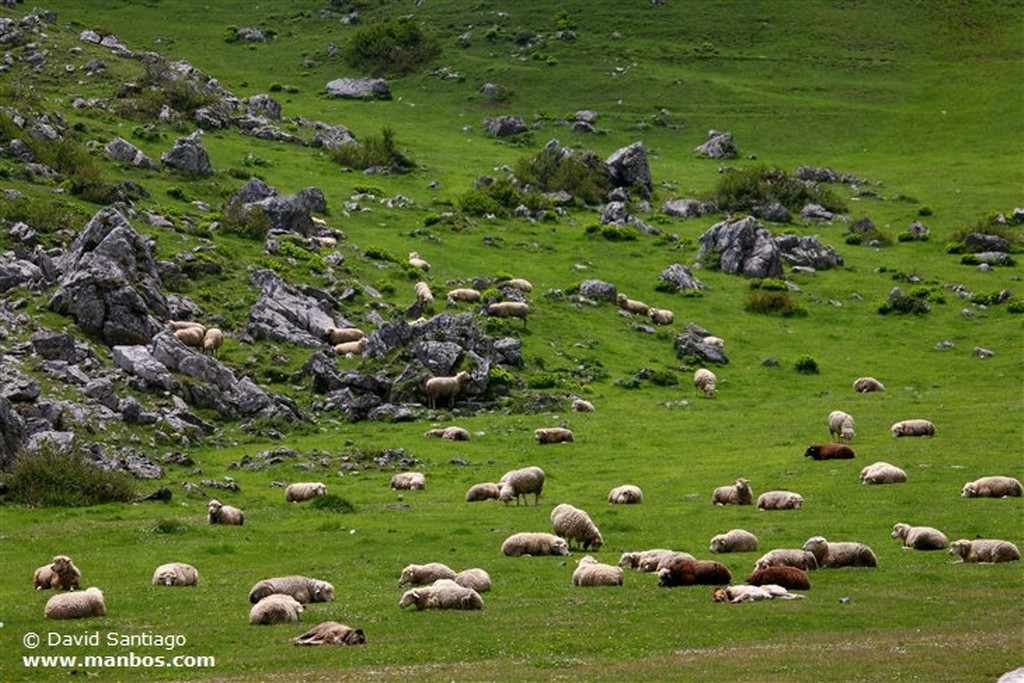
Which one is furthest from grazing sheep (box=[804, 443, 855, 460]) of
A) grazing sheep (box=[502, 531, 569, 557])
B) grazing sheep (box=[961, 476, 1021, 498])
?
grazing sheep (box=[502, 531, 569, 557])

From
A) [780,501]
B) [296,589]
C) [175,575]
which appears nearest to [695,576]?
[296,589]

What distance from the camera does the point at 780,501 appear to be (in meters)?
34.9

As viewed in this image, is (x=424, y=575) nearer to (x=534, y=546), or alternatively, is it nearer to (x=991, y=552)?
(x=534, y=546)

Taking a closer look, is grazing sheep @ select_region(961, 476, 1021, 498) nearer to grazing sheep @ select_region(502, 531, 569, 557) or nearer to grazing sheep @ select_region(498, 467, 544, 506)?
grazing sheep @ select_region(498, 467, 544, 506)

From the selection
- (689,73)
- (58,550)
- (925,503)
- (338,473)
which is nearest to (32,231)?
(338,473)

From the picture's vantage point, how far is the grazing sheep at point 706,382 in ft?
189

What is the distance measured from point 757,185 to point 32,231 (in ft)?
158

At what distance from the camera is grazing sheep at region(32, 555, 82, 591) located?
1040 inches

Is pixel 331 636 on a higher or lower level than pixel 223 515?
higher

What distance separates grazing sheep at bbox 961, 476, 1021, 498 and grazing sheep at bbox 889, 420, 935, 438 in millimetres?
9876

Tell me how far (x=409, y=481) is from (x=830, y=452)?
38.7 ft

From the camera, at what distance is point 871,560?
89.5 feet

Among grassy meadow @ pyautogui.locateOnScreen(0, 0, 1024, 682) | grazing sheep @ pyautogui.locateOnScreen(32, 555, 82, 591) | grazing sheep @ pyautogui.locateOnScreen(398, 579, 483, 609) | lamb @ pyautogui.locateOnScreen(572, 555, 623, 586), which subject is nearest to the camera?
grassy meadow @ pyautogui.locateOnScreen(0, 0, 1024, 682)

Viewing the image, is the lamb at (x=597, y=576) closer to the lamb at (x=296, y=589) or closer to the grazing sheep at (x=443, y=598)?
the grazing sheep at (x=443, y=598)
